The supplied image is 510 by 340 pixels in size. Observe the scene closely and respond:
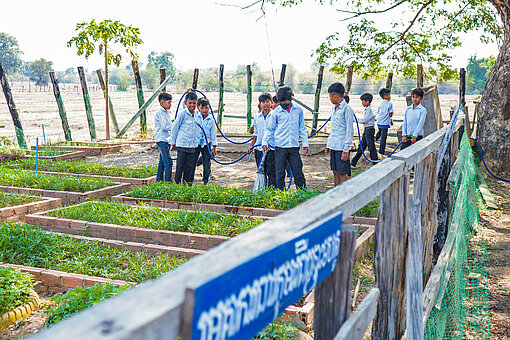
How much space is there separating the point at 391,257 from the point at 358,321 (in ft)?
2.86

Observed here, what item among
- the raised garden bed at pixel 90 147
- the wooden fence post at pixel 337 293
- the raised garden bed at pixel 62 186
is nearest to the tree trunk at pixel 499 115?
the raised garden bed at pixel 62 186

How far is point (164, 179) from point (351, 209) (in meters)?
7.64

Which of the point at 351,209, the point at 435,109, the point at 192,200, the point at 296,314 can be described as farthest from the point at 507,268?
the point at 435,109

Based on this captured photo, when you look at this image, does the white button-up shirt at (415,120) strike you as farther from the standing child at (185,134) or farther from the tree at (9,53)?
the tree at (9,53)

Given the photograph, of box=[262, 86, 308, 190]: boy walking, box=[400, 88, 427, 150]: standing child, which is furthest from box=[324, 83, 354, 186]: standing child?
box=[400, 88, 427, 150]: standing child

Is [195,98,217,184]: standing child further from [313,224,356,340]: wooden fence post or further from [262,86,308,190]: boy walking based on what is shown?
[313,224,356,340]: wooden fence post

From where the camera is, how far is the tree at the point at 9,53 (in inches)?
3607

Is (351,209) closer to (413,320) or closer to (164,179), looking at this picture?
(413,320)

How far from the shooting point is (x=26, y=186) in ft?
26.1

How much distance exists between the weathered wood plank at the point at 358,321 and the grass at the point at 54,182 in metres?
6.73

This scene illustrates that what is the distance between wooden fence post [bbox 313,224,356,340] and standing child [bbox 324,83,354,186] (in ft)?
19.5

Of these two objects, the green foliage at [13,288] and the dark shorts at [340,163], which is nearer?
the green foliage at [13,288]

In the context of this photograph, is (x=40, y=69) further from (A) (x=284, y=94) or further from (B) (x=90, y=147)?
(A) (x=284, y=94)

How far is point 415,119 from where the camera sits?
31.2ft
